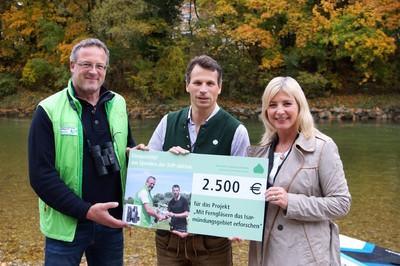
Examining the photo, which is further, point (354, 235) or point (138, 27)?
point (138, 27)

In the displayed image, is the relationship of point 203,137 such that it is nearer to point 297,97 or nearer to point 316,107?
point 297,97

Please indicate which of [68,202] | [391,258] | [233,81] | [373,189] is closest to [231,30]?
[233,81]

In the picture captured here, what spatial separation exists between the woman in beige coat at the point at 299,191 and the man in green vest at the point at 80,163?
87 cm

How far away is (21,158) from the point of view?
1148 centimetres

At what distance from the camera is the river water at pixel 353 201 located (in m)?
5.20

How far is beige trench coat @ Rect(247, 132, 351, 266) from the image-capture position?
220 cm

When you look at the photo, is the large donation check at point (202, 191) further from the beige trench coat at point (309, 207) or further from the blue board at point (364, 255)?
the blue board at point (364, 255)

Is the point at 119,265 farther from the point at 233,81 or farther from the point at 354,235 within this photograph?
the point at 233,81

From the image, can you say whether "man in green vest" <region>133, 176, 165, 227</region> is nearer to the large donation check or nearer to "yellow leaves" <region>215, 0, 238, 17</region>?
the large donation check

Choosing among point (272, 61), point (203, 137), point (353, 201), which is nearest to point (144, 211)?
point (203, 137)

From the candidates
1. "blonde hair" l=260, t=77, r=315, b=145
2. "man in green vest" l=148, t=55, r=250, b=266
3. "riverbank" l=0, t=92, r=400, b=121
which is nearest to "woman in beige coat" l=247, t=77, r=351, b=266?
Answer: "blonde hair" l=260, t=77, r=315, b=145

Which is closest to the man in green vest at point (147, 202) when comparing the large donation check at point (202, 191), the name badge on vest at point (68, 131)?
the large donation check at point (202, 191)

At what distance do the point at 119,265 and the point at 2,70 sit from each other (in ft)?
86.8

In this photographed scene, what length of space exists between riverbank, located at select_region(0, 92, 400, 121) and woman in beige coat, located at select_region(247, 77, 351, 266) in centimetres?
1768
